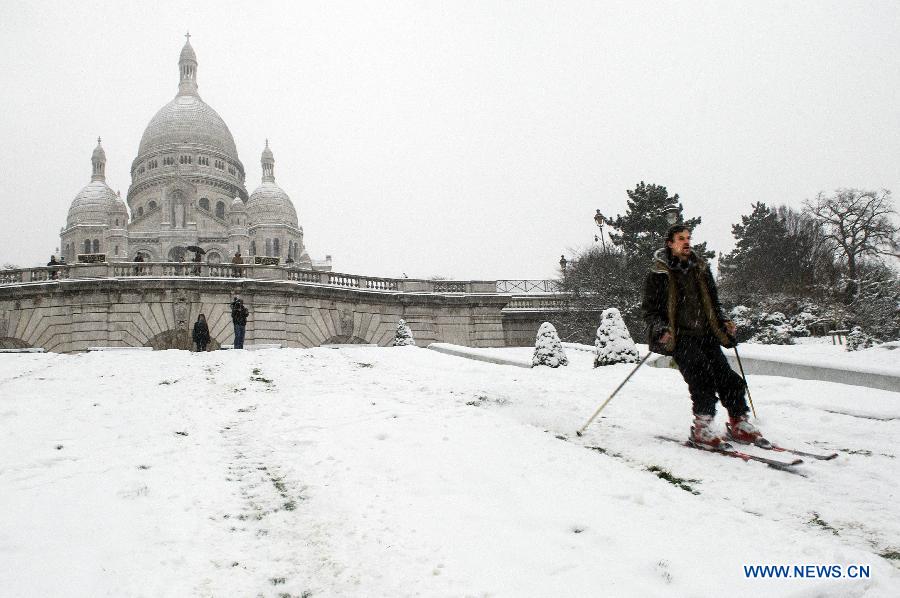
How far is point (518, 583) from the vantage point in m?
2.97

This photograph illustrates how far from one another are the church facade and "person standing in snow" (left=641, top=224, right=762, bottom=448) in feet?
228

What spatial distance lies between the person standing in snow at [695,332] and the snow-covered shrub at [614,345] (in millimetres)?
7315

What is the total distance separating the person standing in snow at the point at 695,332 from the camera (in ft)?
17.6

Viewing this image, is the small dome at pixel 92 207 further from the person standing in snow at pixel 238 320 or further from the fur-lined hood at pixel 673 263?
the fur-lined hood at pixel 673 263

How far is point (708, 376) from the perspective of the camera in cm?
542

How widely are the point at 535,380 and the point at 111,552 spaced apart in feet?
22.7

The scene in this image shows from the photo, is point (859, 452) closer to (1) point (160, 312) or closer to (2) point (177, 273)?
(1) point (160, 312)

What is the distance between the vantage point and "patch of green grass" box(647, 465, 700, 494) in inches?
169

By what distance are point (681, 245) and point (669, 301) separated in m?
0.52

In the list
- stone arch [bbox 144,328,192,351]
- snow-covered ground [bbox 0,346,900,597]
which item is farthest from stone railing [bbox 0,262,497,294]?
snow-covered ground [bbox 0,346,900,597]

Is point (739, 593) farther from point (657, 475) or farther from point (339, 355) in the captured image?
point (339, 355)

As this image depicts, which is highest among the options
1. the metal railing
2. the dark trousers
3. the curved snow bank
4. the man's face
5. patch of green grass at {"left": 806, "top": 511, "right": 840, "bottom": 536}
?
the metal railing

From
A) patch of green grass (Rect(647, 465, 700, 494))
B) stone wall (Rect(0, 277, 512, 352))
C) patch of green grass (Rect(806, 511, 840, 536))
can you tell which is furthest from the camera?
stone wall (Rect(0, 277, 512, 352))

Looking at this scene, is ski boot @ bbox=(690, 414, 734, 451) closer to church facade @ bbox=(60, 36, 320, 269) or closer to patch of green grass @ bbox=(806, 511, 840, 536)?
patch of green grass @ bbox=(806, 511, 840, 536)
